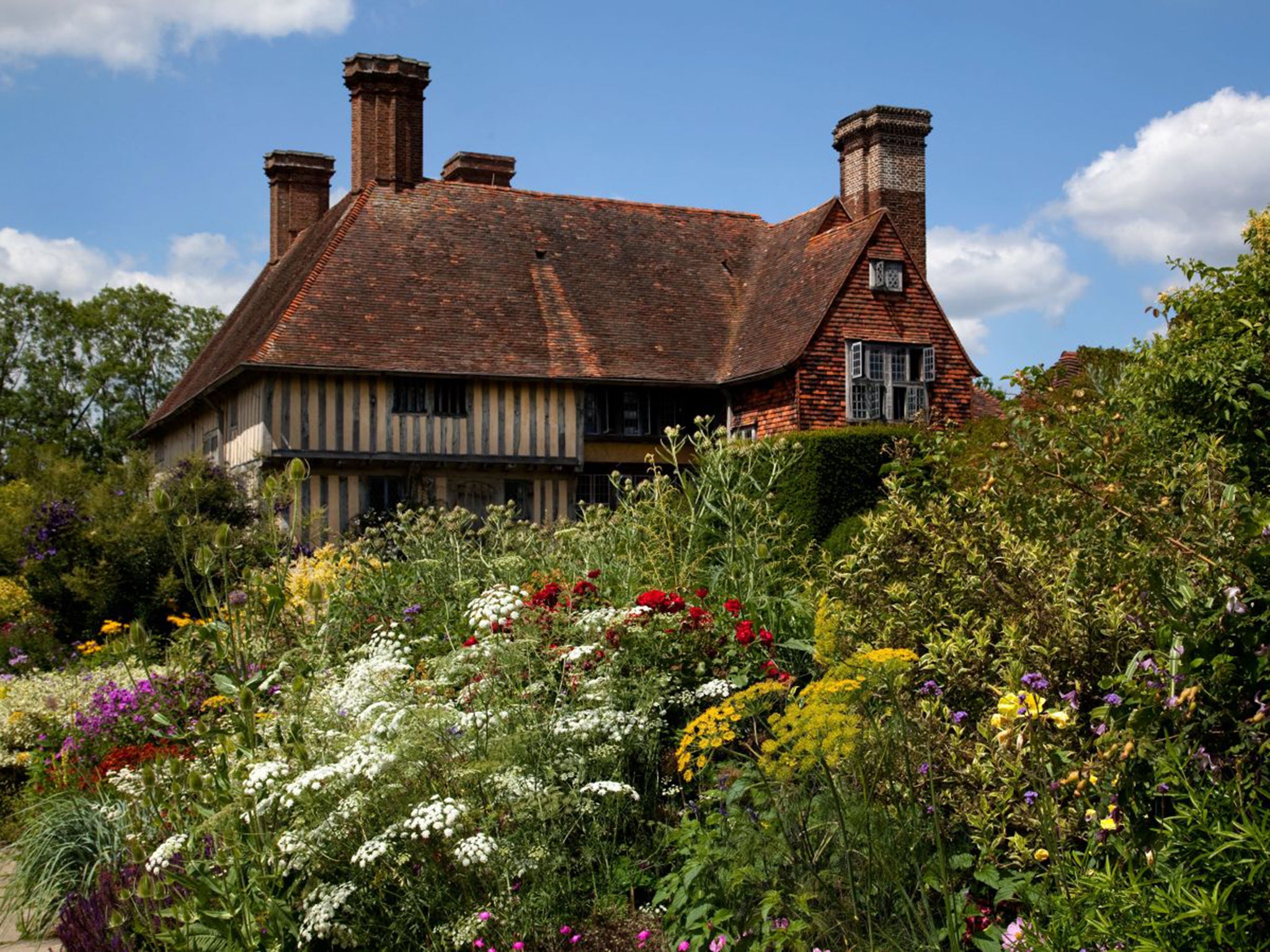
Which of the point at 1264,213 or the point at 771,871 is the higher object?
the point at 1264,213

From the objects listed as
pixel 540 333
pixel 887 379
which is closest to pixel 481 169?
pixel 540 333

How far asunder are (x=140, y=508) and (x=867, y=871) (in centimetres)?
1154

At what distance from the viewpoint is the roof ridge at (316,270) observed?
63.5 ft

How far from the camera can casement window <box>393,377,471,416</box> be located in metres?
20.3

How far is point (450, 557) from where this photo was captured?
8.02 meters

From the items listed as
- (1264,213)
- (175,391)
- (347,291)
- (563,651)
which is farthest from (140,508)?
(175,391)

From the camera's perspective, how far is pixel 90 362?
144ft

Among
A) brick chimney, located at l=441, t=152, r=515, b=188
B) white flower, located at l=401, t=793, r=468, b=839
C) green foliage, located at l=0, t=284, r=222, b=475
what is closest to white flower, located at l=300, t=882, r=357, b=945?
white flower, located at l=401, t=793, r=468, b=839

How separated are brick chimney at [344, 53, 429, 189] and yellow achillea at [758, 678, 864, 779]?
21.2 metres

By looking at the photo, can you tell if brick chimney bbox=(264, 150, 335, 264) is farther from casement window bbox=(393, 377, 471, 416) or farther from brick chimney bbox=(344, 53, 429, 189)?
casement window bbox=(393, 377, 471, 416)

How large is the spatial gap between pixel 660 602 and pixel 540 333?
659 inches

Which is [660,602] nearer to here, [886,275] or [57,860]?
[57,860]

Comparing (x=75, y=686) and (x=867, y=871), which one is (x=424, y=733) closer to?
(x=867, y=871)

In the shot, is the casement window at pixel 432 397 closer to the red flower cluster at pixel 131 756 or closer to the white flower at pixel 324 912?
the red flower cluster at pixel 131 756
